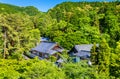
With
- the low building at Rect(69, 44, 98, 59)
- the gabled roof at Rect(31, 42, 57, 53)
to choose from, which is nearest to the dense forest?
the gabled roof at Rect(31, 42, 57, 53)

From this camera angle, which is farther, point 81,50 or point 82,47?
point 82,47

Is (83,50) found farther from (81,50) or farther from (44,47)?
(44,47)

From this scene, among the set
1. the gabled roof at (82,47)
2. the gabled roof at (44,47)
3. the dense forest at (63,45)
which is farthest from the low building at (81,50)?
the gabled roof at (44,47)

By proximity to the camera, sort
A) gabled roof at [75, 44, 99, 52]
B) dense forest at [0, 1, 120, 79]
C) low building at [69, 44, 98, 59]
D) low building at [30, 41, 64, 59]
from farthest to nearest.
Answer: low building at [30, 41, 64, 59] < gabled roof at [75, 44, 99, 52] < low building at [69, 44, 98, 59] < dense forest at [0, 1, 120, 79]

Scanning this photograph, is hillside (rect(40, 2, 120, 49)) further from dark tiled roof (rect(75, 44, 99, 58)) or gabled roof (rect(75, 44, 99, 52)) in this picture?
dark tiled roof (rect(75, 44, 99, 58))

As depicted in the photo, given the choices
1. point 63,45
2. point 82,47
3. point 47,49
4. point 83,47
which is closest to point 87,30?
point 63,45

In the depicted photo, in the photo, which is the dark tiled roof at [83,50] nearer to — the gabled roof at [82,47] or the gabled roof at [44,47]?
the gabled roof at [82,47]

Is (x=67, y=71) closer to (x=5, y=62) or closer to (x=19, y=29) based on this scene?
(x=5, y=62)

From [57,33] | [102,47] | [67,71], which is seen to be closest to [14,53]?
[57,33]
